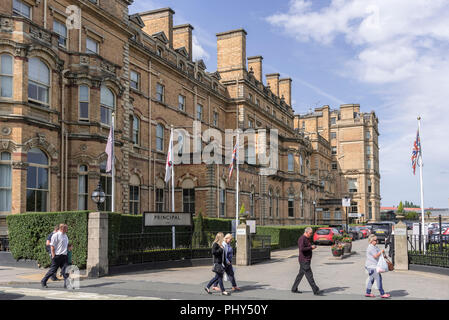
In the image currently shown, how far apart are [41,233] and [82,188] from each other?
5818 mm

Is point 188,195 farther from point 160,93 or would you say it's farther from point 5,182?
point 5,182

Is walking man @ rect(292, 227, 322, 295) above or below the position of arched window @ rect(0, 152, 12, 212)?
below

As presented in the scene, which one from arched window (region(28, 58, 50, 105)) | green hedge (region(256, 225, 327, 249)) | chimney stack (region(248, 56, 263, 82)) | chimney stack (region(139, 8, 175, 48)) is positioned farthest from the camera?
chimney stack (region(248, 56, 263, 82))

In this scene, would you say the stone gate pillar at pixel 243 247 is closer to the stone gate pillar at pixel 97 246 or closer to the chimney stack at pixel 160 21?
the stone gate pillar at pixel 97 246

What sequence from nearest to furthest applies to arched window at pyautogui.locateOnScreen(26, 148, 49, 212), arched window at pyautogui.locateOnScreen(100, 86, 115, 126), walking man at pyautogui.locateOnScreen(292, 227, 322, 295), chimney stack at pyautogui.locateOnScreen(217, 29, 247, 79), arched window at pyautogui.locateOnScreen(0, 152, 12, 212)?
walking man at pyautogui.locateOnScreen(292, 227, 322, 295)
arched window at pyautogui.locateOnScreen(0, 152, 12, 212)
arched window at pyautogui.locateOnScreen(26, 148, 49, 212)
arched window at pyautogui.locateOnScreen(100, 86, 115, 126)
chimney stack at pyautogui.locateOnScreen(217, 29, 247, 79)

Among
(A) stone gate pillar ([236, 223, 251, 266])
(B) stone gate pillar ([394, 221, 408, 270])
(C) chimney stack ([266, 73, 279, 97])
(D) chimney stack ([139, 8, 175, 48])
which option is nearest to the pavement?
(B) stone gate pillar ([394, 221, 408, 270])

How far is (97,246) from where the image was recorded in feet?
51.4

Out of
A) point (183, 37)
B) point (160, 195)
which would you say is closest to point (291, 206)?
point (183, 37)

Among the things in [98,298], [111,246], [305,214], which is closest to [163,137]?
[111,246]

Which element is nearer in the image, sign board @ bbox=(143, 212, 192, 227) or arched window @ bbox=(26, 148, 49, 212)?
sign board @ bbox=(143, 212, 192, 227)

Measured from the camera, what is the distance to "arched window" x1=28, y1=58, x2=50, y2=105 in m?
20.8

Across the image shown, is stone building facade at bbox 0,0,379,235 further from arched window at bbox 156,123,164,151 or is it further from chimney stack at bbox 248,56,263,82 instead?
chimney stack at bbox 248,56,263,82

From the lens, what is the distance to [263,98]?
182 ft

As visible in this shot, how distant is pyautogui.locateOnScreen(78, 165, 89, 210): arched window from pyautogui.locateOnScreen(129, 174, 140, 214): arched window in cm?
780
